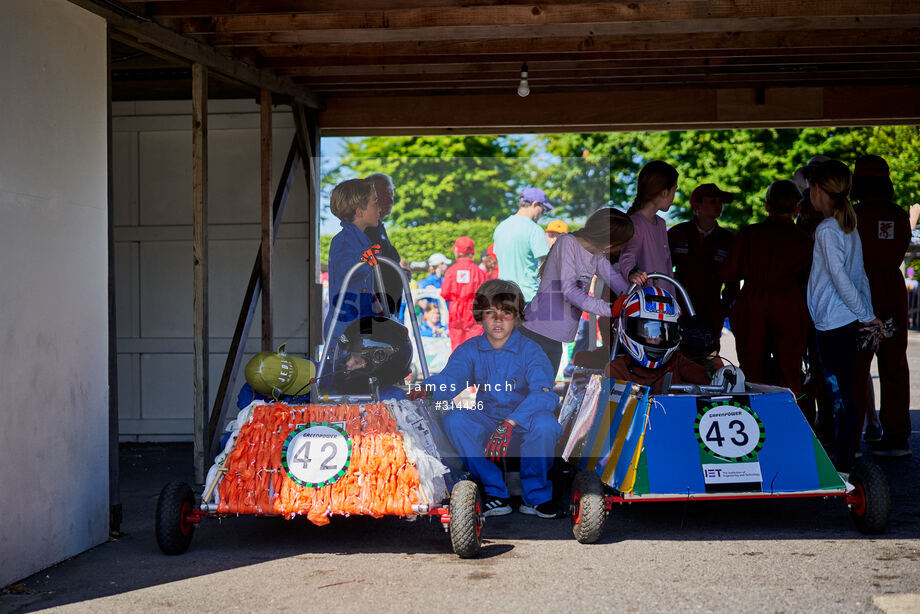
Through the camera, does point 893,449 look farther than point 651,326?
Yes

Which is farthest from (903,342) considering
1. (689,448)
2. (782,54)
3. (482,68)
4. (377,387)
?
(377,387)

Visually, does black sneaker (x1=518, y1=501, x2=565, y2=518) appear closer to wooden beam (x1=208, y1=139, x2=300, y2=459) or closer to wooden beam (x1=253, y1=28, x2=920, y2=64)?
wooden beam (x1=208, y1=139, x2=300, y2=459)

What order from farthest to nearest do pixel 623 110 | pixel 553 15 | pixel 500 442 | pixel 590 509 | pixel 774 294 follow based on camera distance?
pixel 623 110 → pixel 774 294 → pixel 553 15 → pixel 500 442 → pixel 590 509

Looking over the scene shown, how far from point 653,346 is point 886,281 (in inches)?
108

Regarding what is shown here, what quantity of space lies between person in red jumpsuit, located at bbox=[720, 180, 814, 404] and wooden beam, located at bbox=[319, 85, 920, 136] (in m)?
1.88

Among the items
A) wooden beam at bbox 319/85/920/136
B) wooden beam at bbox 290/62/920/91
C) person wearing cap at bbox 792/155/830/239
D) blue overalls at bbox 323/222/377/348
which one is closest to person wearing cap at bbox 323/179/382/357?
blue overalls at bbox 323/222/377/348

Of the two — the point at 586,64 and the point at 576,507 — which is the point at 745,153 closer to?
the point at 586,64

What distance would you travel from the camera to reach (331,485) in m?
5.34

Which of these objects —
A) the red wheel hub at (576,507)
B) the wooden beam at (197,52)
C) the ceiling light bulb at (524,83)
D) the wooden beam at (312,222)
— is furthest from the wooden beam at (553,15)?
the red wheel hub at (576,507)

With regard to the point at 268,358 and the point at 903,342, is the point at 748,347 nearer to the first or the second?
the point at 903,342

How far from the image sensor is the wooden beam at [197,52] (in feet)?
20.1

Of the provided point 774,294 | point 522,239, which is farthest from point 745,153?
point 522,239

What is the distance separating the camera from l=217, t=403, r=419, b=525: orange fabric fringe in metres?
5.29

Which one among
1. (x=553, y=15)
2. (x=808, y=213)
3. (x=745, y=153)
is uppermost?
(x=745, y=153)
